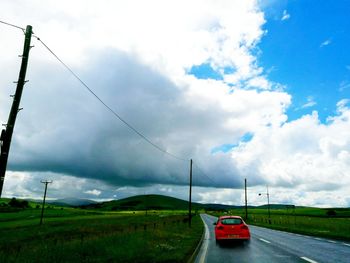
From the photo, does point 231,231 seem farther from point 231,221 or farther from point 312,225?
point 312,225

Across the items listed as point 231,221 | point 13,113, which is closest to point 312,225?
point 231,221

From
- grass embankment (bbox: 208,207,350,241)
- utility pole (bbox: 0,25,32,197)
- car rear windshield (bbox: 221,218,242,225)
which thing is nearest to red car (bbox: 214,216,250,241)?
car rear windshield (bbox: 221,218,242,225)

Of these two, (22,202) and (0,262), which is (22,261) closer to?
(0,262)

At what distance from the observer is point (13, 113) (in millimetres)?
9625

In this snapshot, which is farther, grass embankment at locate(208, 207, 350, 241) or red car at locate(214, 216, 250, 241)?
grass embankment at locate(208, 207, 350, 241)

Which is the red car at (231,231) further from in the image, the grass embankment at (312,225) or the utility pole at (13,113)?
the utility pole at (13,113)

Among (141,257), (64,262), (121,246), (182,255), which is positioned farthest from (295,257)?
(64,262)

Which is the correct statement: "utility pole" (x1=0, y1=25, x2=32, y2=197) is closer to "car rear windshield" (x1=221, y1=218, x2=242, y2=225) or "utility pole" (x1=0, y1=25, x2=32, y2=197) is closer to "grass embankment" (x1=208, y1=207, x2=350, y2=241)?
"car rear windshield" (x1=221, y1=218, x2=242, y2=225)

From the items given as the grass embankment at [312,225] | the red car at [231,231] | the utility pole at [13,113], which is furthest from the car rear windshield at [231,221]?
the utility pole at [13,113]

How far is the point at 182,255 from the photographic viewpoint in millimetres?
12234

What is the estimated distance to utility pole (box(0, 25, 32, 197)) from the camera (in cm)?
913

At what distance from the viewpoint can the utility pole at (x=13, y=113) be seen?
30.0ft

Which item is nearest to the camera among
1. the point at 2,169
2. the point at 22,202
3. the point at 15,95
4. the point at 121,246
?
the point at 2,169

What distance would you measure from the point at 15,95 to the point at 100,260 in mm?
6213
